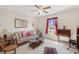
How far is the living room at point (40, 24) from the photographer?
5.34 ft

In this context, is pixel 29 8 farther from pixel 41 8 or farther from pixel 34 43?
pixel 34 43

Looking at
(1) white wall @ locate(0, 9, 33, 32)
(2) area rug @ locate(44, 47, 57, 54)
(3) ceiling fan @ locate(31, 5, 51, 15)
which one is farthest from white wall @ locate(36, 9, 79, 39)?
(1) white wall @ locate(0, 9, 33, 32)

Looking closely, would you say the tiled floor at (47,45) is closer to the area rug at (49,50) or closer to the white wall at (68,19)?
the area rug at (49,50)

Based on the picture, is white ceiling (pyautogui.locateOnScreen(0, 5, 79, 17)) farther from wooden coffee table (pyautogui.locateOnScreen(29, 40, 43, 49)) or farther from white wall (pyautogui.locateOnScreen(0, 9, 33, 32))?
wooden coffee table (pyautogui.locateOnScreen(29, 40, 43, 49))

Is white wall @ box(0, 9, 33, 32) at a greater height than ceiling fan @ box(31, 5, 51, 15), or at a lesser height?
lesser

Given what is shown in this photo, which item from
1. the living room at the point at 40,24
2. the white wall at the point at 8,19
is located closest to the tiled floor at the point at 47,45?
the living room at the point at 40,24

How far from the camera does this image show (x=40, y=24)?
1.78 metres

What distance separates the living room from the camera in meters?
1.63

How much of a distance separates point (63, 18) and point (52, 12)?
0.75 ft

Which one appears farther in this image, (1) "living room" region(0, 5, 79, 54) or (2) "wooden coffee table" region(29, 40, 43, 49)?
(2) "wooden coffee table" region(29, 40, 43, 49)

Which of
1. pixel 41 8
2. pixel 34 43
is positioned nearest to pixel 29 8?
pixel 41 8
